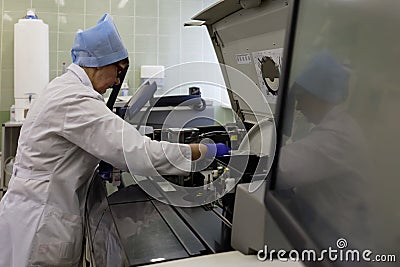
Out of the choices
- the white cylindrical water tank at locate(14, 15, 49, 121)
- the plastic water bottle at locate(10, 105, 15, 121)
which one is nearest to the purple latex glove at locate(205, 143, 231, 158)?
the white cylindrical water tank at locate(14, 15, 49, 121)

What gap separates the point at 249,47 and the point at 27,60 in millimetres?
2415

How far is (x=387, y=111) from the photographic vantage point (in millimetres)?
362

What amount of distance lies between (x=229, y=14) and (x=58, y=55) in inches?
99.5

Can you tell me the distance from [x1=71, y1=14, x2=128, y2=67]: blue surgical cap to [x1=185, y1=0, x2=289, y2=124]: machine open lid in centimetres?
39

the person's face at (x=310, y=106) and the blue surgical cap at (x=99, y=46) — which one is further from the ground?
the blue surgical cap at (x=99, y=46)

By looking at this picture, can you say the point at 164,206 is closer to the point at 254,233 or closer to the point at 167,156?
the point at 167,156

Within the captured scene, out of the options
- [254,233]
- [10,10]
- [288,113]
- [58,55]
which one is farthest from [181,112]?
[10,10]

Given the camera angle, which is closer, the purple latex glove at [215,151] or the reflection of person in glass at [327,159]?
the reflection of person in glass at [327,159]

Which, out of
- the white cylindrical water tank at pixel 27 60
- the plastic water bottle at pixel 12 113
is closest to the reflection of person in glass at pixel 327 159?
the white cylindrical water tank at pixel 27 60

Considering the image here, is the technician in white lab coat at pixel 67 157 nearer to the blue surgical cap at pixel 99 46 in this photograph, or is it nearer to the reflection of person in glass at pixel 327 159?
the blue surgical cap at pixel 99 46

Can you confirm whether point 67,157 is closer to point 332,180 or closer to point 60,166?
point 60,166

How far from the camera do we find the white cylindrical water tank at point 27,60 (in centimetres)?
316

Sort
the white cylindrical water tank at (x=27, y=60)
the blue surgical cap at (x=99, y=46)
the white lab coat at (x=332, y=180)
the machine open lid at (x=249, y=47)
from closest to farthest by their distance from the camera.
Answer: the white lab coat at (x=332, y=180) < the machine open lid at (x=249, y=47) < the blue surgical cap at (x=99, y=46) < the white cylindrical water tank at (x=27, y=60)

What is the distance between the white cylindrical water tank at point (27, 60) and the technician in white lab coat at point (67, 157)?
1.90 m
